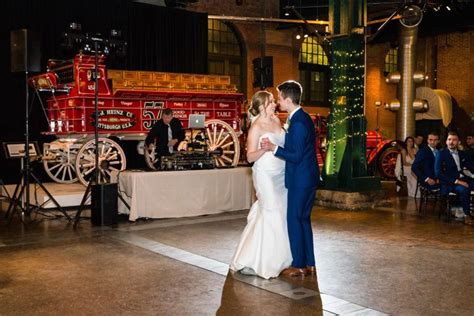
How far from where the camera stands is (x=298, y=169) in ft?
16.0

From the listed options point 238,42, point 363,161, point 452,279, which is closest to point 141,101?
point 363,161

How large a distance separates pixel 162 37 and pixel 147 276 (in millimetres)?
10722

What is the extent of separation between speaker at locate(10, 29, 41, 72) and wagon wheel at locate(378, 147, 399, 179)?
31.0 ft

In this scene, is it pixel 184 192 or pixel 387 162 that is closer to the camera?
pixel 184 192

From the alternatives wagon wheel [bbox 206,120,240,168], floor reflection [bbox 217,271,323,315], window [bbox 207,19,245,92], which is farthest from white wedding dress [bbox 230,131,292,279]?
window [bbox 207,19,245,92]

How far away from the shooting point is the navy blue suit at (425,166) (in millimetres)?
8508

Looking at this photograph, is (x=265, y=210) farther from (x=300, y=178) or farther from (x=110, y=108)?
(x=110, y=108)

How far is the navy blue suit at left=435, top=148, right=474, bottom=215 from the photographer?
7930 millimetres

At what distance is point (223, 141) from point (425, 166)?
426 centimetres

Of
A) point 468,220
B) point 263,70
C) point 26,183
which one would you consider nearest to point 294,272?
point 468,220

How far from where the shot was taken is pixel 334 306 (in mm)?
4219

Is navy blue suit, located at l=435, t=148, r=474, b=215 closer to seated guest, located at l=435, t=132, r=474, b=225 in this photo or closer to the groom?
seated guest, located at l=435, t=132, r=474, b=225

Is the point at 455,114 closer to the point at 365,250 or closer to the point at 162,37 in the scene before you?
the point at 162,37

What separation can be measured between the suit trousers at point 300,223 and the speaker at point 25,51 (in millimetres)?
4983
